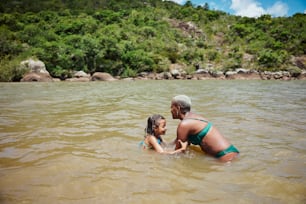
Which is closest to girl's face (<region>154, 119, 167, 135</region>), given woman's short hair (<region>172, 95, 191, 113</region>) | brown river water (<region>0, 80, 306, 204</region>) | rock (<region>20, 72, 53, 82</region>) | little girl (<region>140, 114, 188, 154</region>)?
little girl (<region>140, 114, 188, 154</region>)

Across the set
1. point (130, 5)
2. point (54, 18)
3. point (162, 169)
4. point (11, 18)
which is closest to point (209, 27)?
point (130, 5)

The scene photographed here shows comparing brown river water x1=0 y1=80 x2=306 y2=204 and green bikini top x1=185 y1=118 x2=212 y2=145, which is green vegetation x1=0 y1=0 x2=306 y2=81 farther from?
green bikini top x1=185 y1=118 x2=212 y2=145

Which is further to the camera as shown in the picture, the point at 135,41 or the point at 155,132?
the point at 135,41

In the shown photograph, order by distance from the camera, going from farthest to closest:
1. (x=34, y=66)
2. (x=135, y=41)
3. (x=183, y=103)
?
(x=135, y=41), (x=34, y=66), (x=183, y=103)

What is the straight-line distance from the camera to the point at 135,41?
44.8 m

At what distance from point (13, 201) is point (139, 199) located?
130cm

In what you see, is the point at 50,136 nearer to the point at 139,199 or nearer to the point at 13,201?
the point at 13,201

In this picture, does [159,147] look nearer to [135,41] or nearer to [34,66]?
[34,66]

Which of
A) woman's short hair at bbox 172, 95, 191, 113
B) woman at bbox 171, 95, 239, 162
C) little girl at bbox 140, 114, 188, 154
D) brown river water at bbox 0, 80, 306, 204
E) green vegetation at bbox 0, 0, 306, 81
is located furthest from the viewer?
green vegetation at bbox 0, 0, 306, 81

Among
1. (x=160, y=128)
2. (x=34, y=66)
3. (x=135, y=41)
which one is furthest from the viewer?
(x=135, y=41)

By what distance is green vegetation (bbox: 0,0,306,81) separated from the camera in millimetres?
35156

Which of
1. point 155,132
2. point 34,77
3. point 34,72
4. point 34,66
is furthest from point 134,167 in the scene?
point 34,66

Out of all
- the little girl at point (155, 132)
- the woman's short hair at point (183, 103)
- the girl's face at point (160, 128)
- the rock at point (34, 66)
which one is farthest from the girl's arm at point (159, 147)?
the rock at point (34, 66)

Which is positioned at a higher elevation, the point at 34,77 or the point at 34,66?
the point at 34,66
